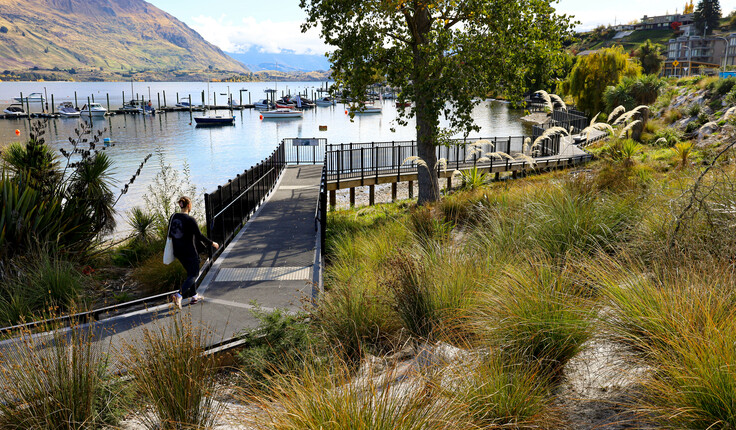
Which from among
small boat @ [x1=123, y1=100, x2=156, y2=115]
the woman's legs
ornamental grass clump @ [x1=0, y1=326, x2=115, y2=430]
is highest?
small boat @ [x1=123, y1=100, x2=156, y2=115]

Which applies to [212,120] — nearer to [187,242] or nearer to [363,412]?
[187,242]

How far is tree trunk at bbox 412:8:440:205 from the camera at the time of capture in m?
14.9

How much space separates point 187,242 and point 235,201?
4148 mm

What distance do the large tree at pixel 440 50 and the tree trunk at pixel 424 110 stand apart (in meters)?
A: 0.03

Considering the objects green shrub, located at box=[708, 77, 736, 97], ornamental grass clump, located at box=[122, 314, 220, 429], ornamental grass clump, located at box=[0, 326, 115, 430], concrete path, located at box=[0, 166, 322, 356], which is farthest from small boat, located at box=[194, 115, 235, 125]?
ornamental grass clump, located at box=[122, 314, 220, 429]

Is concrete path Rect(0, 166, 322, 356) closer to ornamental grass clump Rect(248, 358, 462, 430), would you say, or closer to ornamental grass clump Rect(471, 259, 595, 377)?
ornamental grass clump Rect(248, 358, 462, 430)

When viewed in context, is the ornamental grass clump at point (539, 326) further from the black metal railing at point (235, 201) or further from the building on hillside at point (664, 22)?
the building on hillside at point (664, 22)

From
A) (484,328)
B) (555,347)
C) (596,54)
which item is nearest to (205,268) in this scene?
(484,328)

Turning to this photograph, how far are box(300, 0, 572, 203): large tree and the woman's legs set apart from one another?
839cm

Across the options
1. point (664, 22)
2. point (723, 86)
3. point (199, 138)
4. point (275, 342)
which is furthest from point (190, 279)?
point (664, 22)

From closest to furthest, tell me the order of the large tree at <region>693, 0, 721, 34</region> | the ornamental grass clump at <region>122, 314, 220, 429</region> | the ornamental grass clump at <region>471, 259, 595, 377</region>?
the ornamental grass clump at <region>122, 314, 220, 429</region>
the ornamental grass clump at <region>471, 259, 595, 377</region>
the large tree at <region>693, 0, 721, 34</region>

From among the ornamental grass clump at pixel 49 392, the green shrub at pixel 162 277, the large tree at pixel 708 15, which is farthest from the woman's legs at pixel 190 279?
the large tree at pixel 708 15

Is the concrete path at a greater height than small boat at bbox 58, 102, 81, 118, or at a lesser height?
lesser

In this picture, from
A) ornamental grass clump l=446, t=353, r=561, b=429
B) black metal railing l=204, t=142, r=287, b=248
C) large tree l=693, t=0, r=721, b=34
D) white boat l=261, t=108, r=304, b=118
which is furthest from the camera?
large tree l=693, t=0, r=721, b=34
